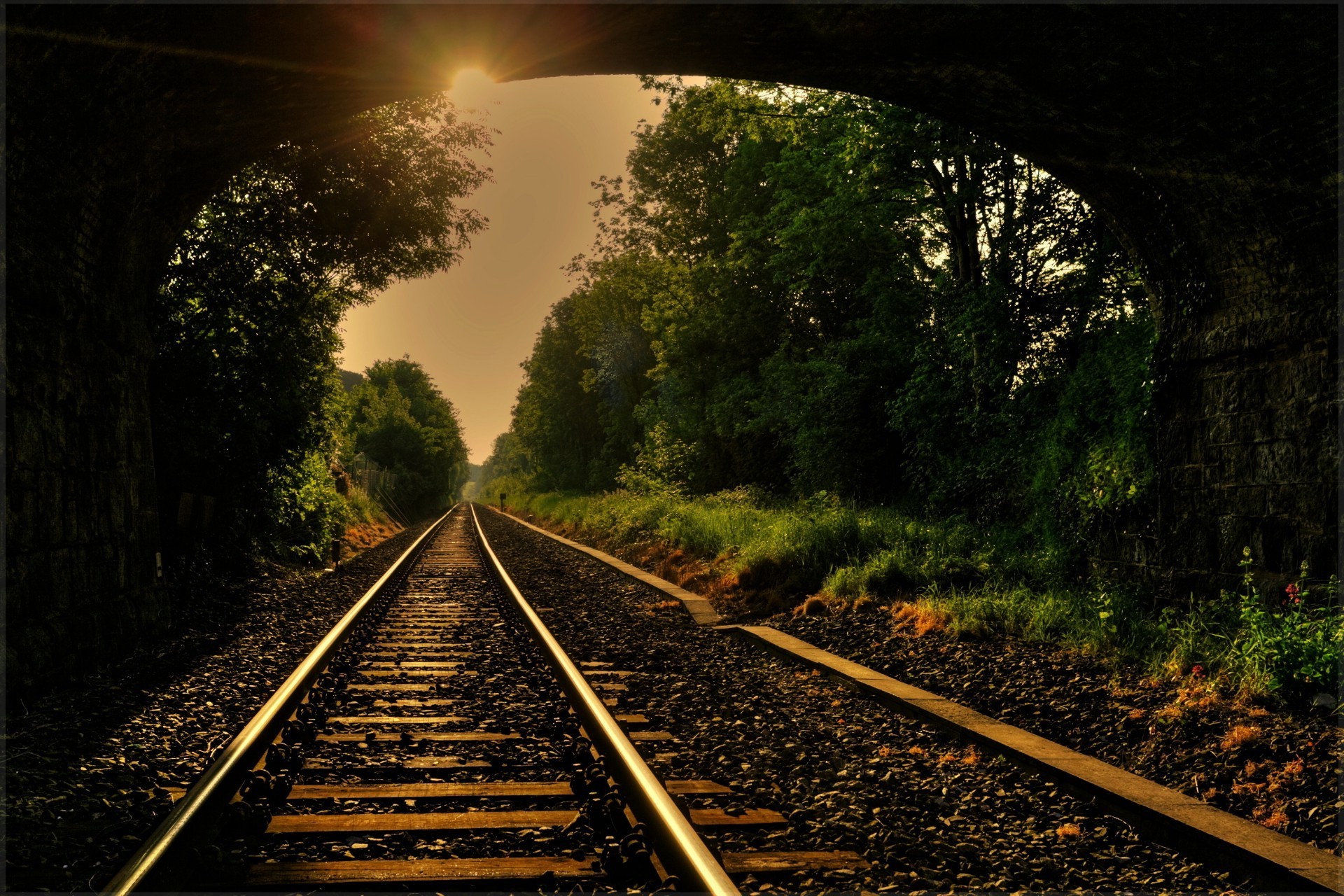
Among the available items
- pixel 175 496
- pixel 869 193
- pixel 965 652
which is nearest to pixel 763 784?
pixel 965 652

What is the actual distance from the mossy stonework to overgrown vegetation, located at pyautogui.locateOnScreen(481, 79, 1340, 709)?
110cm

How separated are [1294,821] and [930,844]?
5.33 feet

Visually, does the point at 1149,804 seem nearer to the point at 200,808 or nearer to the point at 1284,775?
the point at 1284,775

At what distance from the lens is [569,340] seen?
47688mm

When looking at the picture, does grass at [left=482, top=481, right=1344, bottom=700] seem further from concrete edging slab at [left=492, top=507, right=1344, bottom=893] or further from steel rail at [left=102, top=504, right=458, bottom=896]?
steel rail at [left=102, top=504, right=458, bottom=896]

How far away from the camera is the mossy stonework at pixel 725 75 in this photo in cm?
464

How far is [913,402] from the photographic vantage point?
1342 centimetres

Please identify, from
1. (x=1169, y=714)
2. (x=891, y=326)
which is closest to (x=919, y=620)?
(x=1169, y=714)

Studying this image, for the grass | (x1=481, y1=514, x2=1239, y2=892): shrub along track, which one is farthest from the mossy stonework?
(x1=481, y1=514, x2=1239, y2=892): shrub along track

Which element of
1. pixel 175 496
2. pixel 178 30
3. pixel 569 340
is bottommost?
pixel 175 496

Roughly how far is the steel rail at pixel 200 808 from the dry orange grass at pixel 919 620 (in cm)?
506

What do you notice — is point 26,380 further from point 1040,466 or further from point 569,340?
point 569,340

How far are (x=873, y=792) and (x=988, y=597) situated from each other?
4177mm

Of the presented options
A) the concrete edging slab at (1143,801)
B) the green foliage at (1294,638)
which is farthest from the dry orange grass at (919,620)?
the green foliage at (1294,638)
